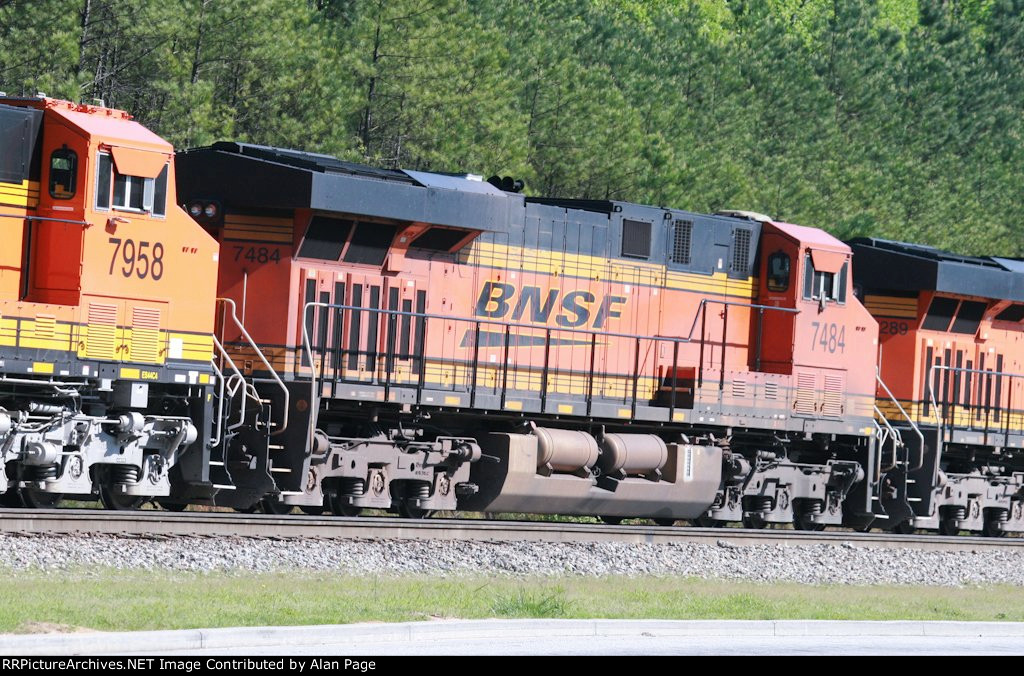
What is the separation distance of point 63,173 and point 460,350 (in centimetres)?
512

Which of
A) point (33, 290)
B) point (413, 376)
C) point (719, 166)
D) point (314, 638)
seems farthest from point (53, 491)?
point (719, 166)

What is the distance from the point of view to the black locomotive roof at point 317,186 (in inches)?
604

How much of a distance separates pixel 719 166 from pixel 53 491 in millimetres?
23883

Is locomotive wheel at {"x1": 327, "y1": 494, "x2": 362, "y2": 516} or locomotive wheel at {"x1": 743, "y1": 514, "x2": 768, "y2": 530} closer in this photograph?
locomotive wheel at {"x1": 327, "y1": 494, "x2": 362, "y2": 516}

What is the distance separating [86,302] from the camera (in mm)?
13602

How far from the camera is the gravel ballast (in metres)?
12.3

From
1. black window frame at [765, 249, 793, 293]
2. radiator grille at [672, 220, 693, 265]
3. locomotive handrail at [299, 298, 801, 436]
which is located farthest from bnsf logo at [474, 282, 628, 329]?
black window frame at [765, 249, 793, 293]

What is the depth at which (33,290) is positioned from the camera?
13.8 meters

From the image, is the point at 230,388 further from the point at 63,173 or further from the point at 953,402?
the point at 953,402

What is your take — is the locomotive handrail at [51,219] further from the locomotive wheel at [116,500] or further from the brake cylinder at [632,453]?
the brake cylinder at [632,453]

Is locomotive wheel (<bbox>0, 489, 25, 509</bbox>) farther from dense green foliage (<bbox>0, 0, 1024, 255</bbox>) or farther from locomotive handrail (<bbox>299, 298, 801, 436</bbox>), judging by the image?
dense green foliage (<bbox>0, 0, 1024, 255</bbox>)

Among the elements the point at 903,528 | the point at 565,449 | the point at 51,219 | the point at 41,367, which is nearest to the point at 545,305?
the point at 565,449

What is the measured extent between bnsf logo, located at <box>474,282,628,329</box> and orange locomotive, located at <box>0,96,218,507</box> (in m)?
4.28

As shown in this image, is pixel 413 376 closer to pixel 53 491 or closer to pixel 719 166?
pixel 53 491
